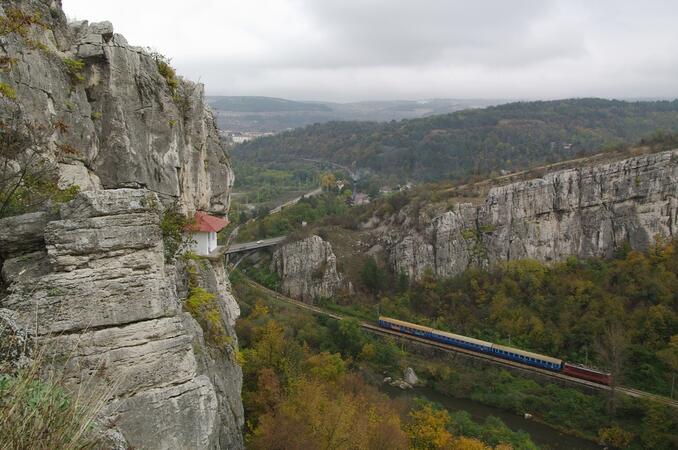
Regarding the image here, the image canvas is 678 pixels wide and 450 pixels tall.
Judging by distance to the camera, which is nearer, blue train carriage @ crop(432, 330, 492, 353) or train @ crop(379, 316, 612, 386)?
train @ crop(379, 316, 612, 386)

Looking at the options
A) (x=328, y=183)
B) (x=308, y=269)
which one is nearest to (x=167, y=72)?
(x=308, y=269)

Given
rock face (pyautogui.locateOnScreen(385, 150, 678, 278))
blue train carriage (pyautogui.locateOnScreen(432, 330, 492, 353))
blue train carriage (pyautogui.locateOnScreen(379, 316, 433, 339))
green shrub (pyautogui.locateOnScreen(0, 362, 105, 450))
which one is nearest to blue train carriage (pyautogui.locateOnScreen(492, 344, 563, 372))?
blue train carriage (pyautogui.locateOnScreen(432, 330, 492, 353))

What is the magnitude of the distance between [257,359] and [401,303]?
27.7 metres

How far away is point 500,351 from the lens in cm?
3644

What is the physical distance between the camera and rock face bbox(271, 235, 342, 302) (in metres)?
49.9

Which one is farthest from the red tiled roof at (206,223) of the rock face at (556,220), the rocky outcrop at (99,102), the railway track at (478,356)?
the rock face at (556,220)

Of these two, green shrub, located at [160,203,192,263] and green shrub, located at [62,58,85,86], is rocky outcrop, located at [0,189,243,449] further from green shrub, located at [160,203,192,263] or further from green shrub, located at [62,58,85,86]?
green shrub, located at [62,58,85,86]

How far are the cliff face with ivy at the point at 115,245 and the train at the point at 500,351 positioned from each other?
27.5 meters

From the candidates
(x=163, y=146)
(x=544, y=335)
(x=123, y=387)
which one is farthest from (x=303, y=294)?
(x=123, y=387)

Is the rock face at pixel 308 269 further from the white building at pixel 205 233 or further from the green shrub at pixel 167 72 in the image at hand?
the green shrub at pixel 167 72

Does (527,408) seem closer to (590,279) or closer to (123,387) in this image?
(590,279)

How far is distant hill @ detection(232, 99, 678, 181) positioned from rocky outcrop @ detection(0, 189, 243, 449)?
9179 cm

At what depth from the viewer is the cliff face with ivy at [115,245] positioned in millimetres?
6641

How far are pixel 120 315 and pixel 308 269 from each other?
146 ft
